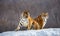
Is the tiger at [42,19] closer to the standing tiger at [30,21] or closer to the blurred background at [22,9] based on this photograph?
the standing tiger at [30,21]

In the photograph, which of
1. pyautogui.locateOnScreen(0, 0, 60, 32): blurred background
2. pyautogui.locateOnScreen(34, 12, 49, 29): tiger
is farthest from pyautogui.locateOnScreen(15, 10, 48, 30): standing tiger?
pyautogui.locateOnScreen(0, 0, 60, 32): blurred background

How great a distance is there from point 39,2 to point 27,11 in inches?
10.9

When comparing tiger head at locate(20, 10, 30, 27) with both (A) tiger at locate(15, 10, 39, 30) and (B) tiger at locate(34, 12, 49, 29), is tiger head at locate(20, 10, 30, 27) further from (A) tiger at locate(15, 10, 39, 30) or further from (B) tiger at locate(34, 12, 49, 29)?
(B) tiger at locate(34, 12, 49, 29)

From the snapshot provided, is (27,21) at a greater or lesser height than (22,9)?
lesser

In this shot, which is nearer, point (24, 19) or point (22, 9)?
point (24, 19)

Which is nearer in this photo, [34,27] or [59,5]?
[34,27]

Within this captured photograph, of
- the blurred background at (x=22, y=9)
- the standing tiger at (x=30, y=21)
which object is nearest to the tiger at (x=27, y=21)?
the standing tiger at (x=30, y=21)

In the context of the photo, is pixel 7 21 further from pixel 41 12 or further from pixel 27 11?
pixel 41 12

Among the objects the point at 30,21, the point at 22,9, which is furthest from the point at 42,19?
the point at 22,9

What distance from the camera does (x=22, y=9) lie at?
2.20 m

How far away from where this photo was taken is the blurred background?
2146 mm

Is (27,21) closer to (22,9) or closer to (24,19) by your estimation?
(24,19)

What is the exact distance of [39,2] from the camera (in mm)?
2250

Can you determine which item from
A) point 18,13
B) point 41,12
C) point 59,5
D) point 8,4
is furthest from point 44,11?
point 8,4
